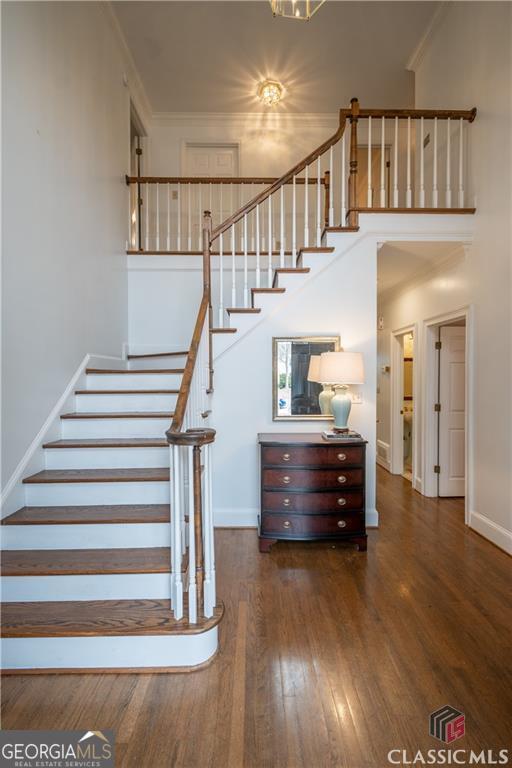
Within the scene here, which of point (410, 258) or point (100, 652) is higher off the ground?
point (410, 258)

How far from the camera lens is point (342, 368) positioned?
3.27 metres

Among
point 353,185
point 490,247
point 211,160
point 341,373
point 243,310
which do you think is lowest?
point 341,373

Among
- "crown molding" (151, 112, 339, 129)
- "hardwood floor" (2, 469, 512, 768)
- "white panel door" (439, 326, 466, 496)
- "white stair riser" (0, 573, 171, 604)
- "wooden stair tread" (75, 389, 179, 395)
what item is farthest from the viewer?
"crown molding" (151, 112, 339, 129)

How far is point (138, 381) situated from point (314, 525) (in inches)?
77.2

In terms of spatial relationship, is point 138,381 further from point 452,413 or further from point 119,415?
point 452,413

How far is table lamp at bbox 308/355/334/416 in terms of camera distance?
3.59 metres

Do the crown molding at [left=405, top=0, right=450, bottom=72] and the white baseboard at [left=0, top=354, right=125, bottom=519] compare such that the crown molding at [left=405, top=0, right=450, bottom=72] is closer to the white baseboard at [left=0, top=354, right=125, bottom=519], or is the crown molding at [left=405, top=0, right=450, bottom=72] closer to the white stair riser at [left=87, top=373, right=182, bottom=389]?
the white stair riser at [left=87, top=373, right=182, bottom=389]

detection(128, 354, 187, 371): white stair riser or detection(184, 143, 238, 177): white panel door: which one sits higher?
detection(184, 143, 238, 177): white panel door

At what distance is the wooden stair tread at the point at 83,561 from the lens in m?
2.04

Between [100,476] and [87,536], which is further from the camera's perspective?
[100,476]

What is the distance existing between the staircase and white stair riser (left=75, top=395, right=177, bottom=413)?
8.0 inches

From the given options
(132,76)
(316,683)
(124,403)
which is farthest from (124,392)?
(132,76)

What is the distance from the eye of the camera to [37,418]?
8.95 feet

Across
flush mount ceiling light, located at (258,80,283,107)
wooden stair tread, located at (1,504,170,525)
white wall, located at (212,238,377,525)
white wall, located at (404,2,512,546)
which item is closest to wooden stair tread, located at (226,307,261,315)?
white wall, located at (212,238,377,525)
